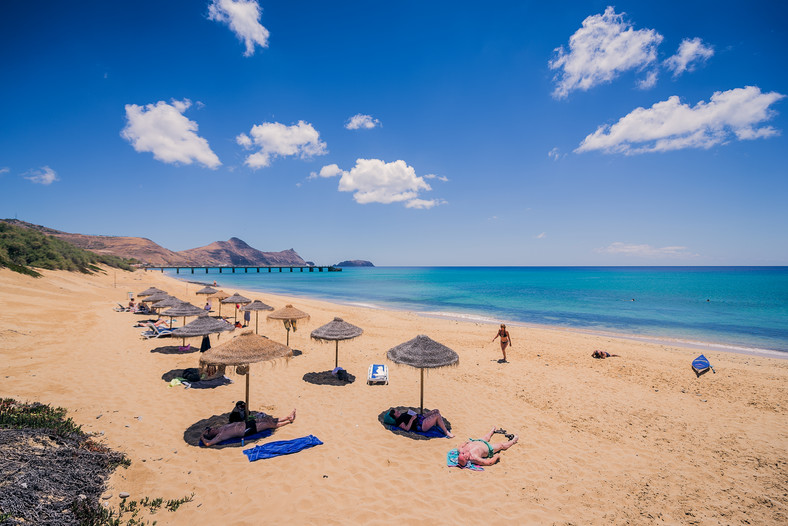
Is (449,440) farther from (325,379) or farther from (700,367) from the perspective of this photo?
(700,367)

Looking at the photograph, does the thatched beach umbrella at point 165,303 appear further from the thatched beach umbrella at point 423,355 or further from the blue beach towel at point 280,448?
the thatched beach umbrella at point 423,355

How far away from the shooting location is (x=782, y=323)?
91.9 ft

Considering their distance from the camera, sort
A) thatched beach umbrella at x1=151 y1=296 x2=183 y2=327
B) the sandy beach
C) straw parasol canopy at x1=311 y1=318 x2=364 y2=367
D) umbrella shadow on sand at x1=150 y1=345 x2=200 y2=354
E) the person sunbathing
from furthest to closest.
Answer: thatched beach umbrella at x1=151 y1=296 x2=183 y2=327 → umbrella shadow on sand at x1=150 y1=345 x2=200 y2=354 → straw parasol canopy at x1=311 y1=318 x2=364 y2=367 → the person sunbathing → the sandy beach

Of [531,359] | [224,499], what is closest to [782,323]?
[531,359]

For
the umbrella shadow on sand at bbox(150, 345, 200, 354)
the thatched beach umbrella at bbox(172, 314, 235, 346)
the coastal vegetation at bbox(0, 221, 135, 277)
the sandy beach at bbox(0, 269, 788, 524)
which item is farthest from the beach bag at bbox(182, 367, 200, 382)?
the coastal vegetation at bbox(0, 221, 135, 277)

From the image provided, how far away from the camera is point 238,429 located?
717 centimetres

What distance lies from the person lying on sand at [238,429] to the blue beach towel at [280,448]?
0.55 meters

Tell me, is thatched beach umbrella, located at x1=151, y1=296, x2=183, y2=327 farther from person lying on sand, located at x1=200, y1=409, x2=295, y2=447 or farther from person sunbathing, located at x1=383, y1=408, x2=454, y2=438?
person sunbathing, located at x1=383, y1=408, x2=454, y2=438

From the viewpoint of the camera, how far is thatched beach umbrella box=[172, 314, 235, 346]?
34.0 feet

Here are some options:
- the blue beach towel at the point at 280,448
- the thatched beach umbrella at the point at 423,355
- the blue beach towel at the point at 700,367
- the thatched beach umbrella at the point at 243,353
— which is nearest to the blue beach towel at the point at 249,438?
the blue beach towel at the point at 280,448

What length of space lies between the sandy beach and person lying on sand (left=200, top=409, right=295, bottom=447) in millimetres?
292

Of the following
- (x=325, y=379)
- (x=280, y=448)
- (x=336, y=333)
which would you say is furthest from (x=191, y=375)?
(x=280, y=448)

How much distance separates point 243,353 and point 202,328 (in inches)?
168

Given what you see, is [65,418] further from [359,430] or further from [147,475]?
[359,430]
